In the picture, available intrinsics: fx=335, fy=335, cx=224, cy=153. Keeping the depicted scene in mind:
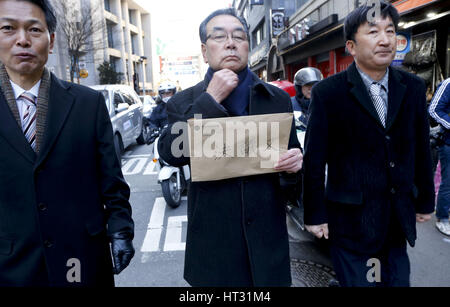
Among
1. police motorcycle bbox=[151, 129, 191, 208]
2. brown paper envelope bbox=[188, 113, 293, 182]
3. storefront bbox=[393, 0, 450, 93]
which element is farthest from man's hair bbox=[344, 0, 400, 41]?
storefront bbox=[393, 0, 450, 93]

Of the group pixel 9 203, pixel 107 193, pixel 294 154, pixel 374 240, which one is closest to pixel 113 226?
pixel 107 193

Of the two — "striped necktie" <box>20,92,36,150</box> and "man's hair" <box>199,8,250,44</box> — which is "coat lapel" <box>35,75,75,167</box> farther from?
"man's hair" <box>199,8,250,44</box>

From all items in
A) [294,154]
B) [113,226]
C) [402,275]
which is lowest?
[402,275]

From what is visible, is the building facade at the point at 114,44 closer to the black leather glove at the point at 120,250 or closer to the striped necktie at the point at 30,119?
the striped necktie at the point at 30,119

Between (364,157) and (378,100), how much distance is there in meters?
0.35

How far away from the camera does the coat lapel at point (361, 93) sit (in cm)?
185

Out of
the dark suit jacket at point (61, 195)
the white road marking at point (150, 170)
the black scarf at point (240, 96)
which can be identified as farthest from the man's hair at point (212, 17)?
the white road marking at point (150, 170)

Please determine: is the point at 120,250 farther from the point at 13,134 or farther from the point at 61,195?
the point at 13,134

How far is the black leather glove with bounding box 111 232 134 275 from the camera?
1.64 metres

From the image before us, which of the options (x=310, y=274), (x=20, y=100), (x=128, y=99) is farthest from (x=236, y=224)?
(x=128, y=99)

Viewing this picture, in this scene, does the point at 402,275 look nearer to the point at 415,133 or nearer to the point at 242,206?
the point at 415,133

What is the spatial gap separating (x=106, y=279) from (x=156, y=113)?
4599mm

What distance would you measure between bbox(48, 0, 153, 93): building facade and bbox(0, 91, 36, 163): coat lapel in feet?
64.1

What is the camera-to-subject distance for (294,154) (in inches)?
65.2
